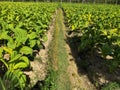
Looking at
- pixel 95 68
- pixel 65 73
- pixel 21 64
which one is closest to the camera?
pixel 21 64

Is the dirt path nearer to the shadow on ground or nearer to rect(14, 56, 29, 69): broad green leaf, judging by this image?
the shadow on ground

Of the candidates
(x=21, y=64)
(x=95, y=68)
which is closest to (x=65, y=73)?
(x=95, y=68)

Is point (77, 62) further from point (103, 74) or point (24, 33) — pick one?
point (24, 33)

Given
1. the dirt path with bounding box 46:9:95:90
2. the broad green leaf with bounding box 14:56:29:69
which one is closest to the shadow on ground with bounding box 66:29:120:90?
the dirt path with bounding box 46:9:95:90

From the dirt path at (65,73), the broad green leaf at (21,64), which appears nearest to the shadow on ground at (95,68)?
the dirt path at (65,73)

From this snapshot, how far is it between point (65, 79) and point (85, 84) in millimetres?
483

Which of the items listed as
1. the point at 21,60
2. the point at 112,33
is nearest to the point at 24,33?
the point at 21,60

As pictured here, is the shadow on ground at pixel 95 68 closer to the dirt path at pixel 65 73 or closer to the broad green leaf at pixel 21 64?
the dirt path at pixel 65 73

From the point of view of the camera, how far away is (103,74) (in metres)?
6.67

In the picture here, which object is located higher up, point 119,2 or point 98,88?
point 98,88

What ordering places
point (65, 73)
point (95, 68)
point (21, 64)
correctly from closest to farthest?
point (21, 64)
point (65, 73)
point (95, 68)

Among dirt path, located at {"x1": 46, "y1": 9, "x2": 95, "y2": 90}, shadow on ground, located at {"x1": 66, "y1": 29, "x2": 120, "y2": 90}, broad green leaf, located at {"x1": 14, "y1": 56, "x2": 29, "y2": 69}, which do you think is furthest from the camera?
shadow on ground, located at {"x1": 66, "y1": 29, "x2": 120, "y2": 90}

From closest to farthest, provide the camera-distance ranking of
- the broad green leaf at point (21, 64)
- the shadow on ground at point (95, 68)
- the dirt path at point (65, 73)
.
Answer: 1. the broad green leaf at point (21, 64)
2. the dirt path at point (65, 73)
3. the shadow on ground at point (95, 68)

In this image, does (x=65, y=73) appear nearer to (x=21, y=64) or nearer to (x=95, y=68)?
(x=95, y=68)
